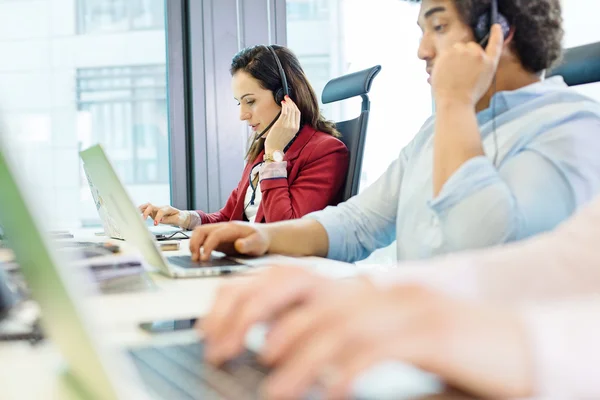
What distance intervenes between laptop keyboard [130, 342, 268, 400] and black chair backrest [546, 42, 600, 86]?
96 cm

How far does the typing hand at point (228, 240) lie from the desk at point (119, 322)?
53 millimetres

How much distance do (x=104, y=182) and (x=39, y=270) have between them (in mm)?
807

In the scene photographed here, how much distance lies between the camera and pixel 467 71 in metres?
1.05

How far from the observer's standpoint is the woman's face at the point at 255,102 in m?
2.17

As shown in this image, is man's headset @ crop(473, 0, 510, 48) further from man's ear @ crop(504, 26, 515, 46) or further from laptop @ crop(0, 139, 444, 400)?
laptop @ crop(0, 139, 444, 400)

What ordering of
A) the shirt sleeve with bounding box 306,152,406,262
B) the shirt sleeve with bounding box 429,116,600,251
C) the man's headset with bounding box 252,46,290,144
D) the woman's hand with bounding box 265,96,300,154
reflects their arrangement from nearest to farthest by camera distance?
the shirt sleeve with bounding box 429,116,600,251 → the shirt sleeve with bounding box 306,152,406,262 → the woman's hand with bounding box 265,96,300,154 → the man's headset with bounding box 252,46,290,144

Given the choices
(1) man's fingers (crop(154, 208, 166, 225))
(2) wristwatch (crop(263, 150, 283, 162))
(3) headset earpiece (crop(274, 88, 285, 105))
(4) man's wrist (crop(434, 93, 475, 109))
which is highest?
(3) headset earpiece (crop(274, 88, 285, 105))

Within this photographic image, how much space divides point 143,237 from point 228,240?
186 millimetres

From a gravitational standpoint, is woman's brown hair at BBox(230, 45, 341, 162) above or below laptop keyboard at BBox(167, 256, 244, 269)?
above

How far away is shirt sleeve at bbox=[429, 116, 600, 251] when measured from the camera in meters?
0.93

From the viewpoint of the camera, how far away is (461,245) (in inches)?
38.7

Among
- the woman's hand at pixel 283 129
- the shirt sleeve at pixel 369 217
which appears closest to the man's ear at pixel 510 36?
the shirt sleeve at pixel 369 217

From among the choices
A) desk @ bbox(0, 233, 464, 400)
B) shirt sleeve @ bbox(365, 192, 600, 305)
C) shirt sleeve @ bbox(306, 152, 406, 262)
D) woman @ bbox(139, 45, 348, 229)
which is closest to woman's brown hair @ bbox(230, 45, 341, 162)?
woman @ bbox(139, 45, 348, 229)

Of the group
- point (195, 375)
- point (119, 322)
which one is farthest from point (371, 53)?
point (195, 375)
